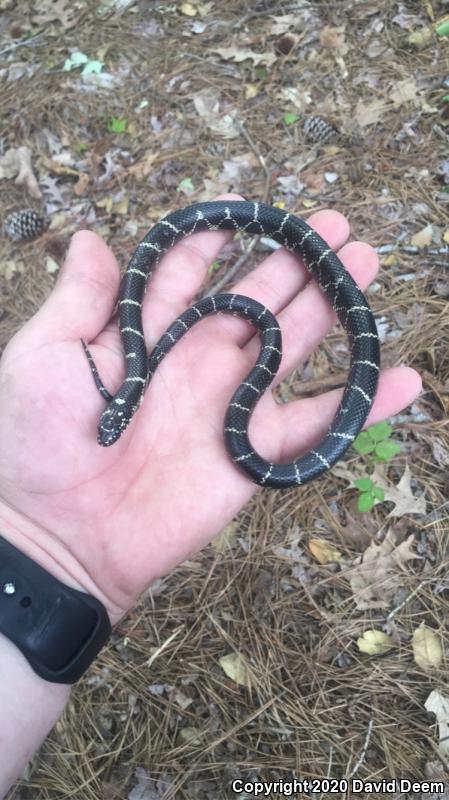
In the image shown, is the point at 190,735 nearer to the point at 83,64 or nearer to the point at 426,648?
the point at 426,648

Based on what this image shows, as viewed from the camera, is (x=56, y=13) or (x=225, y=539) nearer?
(x=225, y=539)

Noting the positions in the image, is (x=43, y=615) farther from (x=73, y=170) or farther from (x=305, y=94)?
(x=305, y=94)

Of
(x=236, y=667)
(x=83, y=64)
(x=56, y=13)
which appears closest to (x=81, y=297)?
(x=236, y=667)

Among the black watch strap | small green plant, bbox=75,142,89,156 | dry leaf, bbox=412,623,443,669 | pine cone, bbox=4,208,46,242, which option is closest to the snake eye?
the black watch strap

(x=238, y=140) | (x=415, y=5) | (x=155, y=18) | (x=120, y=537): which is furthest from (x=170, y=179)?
(x=120, y=537)

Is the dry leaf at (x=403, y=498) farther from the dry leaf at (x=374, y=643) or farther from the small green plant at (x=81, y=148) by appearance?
the small green plant at (x=81, y=148)

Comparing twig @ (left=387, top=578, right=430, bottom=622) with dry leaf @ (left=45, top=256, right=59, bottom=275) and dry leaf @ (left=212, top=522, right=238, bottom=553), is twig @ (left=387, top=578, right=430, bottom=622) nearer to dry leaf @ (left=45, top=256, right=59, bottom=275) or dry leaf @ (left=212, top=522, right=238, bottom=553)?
dry leaf @ (left=212, top=522, right=238, bottom=553)
